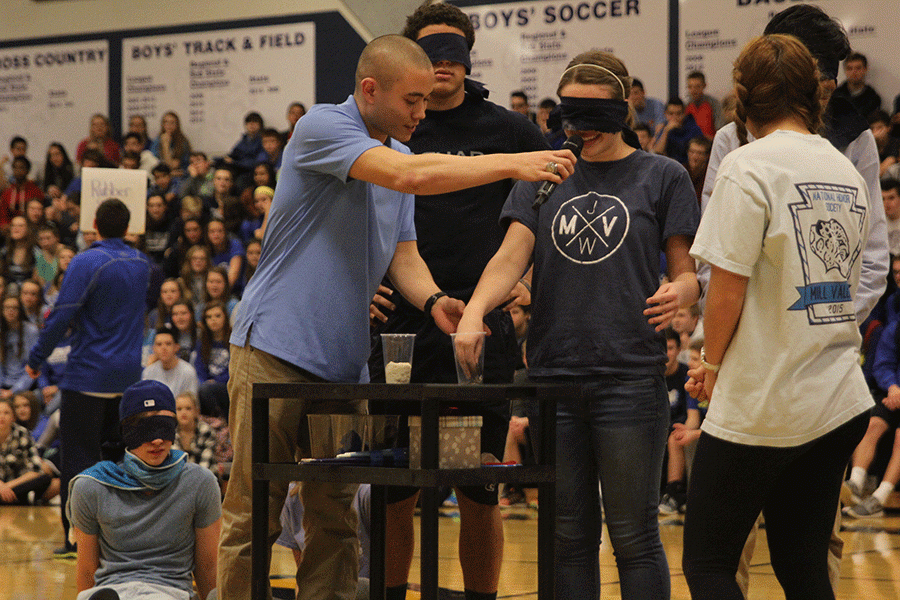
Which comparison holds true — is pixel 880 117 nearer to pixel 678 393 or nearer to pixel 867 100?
pixel 867 100

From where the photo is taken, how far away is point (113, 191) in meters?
7.35

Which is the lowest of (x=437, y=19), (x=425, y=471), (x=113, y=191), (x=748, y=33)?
(x=425, y=471)

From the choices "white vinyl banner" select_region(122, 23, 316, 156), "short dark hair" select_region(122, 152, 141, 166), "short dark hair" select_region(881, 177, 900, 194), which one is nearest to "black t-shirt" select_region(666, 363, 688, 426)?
"short dark hair" select_region(881, 177, 900, 194)

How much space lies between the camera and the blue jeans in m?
2.80

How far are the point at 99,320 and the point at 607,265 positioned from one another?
371 centimetres

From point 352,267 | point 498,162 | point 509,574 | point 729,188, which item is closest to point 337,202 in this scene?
point 352,267

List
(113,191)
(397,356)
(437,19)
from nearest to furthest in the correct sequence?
(397,356)
(437,19)
(113,191)


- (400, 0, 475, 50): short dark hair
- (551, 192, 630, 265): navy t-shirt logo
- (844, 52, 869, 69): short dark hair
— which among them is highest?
(844, 52, 869, 69): short dark hair

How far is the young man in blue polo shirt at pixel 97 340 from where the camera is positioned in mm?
5523

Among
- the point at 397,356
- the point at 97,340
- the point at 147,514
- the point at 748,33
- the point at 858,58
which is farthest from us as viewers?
the point at 748,33

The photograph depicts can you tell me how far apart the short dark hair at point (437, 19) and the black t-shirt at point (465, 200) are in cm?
22

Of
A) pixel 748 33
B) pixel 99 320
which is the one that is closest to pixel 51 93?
pixel 748 33

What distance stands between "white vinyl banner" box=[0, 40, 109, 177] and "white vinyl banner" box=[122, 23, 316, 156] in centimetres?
48

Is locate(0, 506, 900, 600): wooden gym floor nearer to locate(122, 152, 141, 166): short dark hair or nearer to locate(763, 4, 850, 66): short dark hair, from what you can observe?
locate(763, 4, 850, 66): short dark hair
